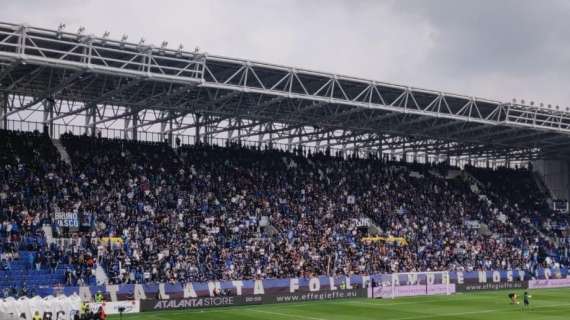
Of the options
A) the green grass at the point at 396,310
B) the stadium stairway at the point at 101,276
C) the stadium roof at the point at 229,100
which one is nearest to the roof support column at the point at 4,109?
the stadium roof at the point at 229,100

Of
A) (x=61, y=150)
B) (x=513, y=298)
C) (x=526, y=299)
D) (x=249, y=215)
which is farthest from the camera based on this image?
(x=249, y=215)

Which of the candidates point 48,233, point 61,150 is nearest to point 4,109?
point 61,150

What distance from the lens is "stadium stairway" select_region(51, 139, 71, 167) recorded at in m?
49.8

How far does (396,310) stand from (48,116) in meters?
27.3

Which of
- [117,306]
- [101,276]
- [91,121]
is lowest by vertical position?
[117,306]

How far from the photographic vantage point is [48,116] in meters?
53.3

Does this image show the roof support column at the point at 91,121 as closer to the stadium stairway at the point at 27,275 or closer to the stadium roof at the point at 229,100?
the stadium roof at the point at 229,100

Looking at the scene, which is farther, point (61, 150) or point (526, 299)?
point (61, 150)

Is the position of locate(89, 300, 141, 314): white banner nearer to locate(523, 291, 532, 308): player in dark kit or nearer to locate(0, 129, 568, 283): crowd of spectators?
locate(0, 129, 568, 283): crowd of spectators

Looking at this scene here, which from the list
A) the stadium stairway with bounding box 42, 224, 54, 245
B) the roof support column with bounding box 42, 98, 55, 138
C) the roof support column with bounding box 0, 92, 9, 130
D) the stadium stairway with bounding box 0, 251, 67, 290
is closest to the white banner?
the stadium stairway with bounding box 0, 251, 67, 290

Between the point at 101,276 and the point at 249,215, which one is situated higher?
the point at 249,215

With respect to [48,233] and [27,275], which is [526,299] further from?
[27,275]

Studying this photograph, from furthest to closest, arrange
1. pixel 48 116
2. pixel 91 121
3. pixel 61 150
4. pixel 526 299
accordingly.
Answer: pixel 91 121
pixel 48 116
pixel 61 150
pixel 526 299

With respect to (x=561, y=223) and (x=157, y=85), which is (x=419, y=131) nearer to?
(x=561, y=223)
